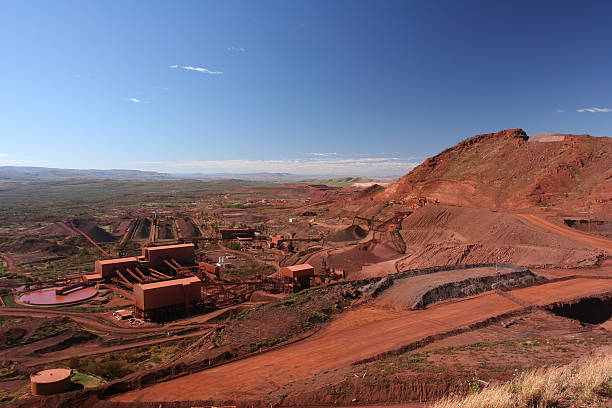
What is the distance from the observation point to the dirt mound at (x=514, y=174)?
45.3 metres

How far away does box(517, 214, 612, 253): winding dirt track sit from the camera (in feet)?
99.8

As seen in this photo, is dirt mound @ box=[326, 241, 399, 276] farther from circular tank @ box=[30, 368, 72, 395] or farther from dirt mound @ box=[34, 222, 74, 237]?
dirt mound @ box=[34, 222, 74, 237]

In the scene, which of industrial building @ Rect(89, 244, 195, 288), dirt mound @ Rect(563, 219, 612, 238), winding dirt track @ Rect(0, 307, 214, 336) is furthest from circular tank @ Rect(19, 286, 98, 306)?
dirt mound @ Rect(563, 219, 612, 238)

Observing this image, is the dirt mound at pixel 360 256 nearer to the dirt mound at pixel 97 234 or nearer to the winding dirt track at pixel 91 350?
the winding dirt track at pixel 91 350

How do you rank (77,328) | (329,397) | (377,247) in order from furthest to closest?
(377,247) → (77,328) → (329,397)

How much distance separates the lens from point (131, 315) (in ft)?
84.0

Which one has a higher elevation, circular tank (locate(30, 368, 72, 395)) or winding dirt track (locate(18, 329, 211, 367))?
circular tank (locate(30, 368, 72, 395))

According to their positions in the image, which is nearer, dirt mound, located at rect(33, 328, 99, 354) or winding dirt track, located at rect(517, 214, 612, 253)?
dirt mound, located at rect(33, 328, 99, 354)

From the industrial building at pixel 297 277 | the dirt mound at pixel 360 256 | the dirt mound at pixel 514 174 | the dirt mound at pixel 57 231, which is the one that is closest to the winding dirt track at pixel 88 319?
the industrial building at pixel 297 277

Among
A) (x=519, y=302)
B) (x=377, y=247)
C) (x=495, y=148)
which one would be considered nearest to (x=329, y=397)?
(x=519, y=302)

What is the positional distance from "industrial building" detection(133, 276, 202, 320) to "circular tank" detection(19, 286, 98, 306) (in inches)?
341

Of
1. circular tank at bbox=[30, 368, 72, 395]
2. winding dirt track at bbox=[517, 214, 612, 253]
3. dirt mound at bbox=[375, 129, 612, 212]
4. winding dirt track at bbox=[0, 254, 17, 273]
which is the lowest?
winding dirt track at bbox=[0, 254, 17, 273]

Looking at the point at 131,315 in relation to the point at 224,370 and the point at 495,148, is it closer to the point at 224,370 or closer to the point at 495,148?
the point at 224,370

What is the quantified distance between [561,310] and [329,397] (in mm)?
16259
